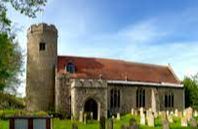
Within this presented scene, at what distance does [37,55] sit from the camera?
47.6 meters

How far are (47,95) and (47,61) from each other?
11.5ft


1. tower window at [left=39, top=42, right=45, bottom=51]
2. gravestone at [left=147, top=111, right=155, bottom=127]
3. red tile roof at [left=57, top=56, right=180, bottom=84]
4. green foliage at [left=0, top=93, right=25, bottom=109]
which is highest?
tower window at [left=39, top=42, right=45, bottom=51]

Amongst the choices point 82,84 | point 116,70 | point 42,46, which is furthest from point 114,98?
point 42,46

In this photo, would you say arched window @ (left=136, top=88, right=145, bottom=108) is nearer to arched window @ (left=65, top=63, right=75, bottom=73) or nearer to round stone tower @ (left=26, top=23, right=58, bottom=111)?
arched window @ (left=65, top=63, right=75, bottom=73)

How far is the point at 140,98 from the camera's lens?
1976 inches

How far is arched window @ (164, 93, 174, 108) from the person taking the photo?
5188 centimetres

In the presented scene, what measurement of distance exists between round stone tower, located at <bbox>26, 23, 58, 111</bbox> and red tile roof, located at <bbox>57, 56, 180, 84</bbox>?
4.31ft

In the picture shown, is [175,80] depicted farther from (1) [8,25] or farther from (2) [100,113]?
(1) [8,25]

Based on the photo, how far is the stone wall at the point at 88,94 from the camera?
44719 millimetres

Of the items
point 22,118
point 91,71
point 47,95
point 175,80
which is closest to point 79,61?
point 91,71

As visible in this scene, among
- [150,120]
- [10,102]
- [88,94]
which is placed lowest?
[150,120]

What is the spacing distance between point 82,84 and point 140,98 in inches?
328

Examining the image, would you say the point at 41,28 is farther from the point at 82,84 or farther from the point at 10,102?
the point at 10,102

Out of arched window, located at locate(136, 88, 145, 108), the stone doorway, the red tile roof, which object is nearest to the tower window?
the red tile roof
